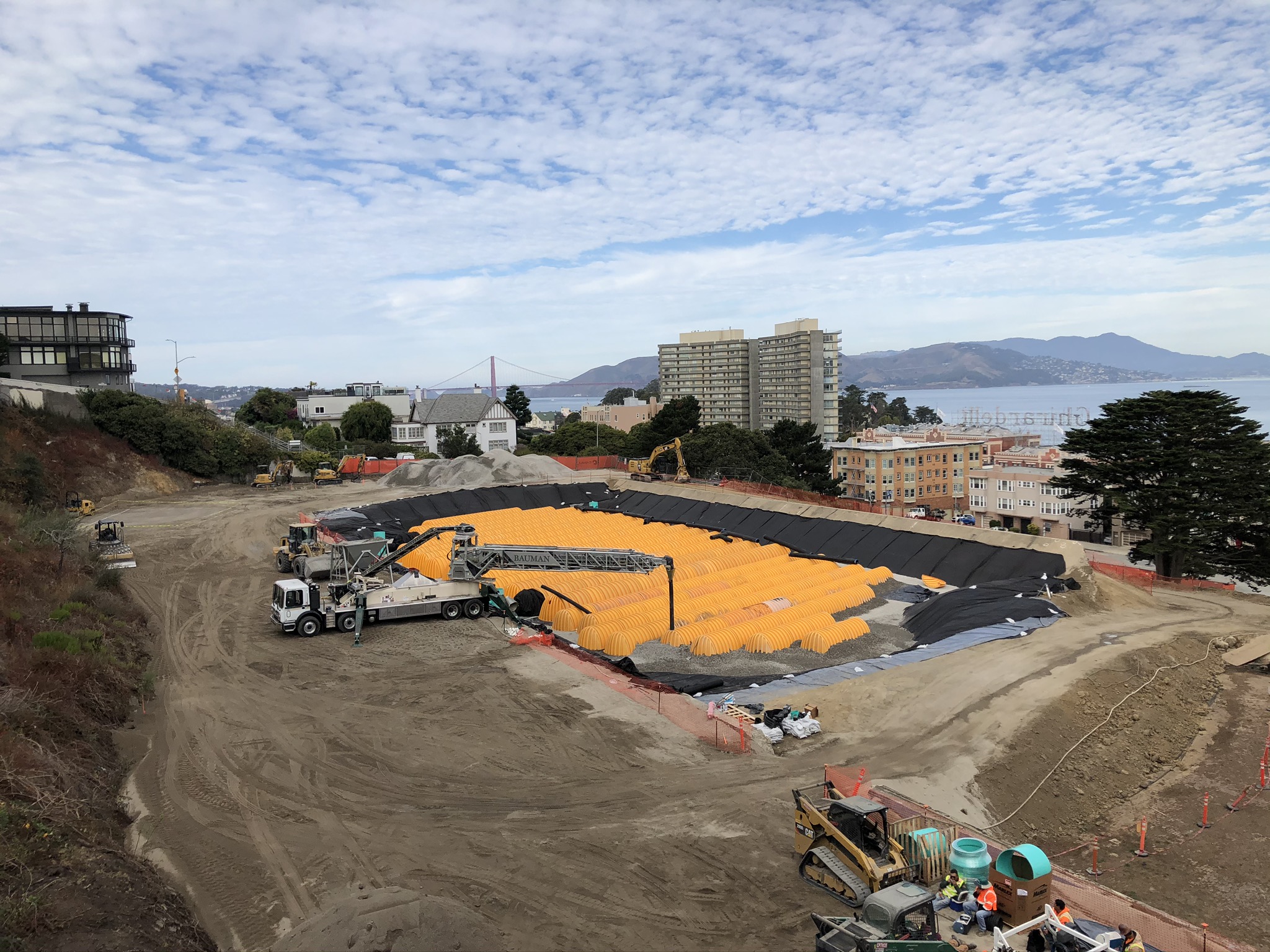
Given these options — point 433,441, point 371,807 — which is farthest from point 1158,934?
point 433,441

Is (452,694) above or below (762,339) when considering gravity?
below

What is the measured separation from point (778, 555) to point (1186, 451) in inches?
752

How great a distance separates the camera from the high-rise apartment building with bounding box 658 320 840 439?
464 feet

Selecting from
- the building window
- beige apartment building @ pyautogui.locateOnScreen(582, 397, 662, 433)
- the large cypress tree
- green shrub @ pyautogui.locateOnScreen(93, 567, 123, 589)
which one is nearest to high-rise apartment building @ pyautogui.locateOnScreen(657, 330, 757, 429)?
beige apartment building @ pyautogui.locateOnScreen(582, 397, 662, 433)

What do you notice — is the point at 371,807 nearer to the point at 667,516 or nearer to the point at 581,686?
the point at 581,686

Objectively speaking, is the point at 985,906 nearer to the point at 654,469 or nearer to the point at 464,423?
the point at 654,469

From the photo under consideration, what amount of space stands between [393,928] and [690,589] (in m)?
21.7

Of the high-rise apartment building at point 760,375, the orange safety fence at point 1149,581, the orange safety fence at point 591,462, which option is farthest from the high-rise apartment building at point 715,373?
the orange safety fence at point 1149,581

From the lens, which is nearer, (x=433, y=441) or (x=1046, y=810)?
(x=1046, y=810)

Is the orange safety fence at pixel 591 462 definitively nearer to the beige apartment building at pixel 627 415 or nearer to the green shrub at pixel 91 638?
the green shrub at pixel 91 638

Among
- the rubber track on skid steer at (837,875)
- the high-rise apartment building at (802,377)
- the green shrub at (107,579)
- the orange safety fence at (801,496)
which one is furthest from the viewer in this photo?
the high-rise apartment building at (802,377)

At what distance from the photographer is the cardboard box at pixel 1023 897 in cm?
1029

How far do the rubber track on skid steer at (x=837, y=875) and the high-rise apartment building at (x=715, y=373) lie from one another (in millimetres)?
145441

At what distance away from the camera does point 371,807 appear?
14.0 meters
